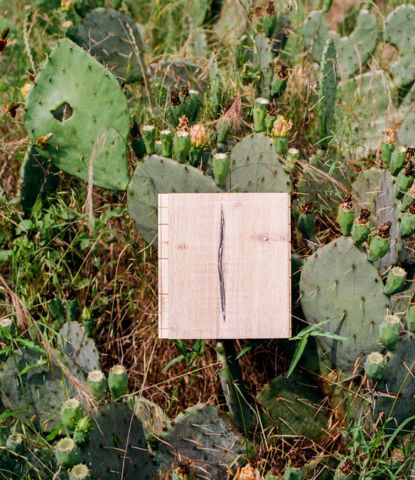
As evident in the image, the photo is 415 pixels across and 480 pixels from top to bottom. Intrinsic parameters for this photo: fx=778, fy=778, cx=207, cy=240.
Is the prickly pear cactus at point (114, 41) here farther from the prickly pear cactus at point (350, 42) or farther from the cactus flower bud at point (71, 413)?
the cactus flower bud at point (71, 413)

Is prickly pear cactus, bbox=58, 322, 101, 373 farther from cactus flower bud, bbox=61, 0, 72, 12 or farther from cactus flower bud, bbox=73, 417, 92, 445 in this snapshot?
cactus flower bud, bbox=61, 0, 72, 12

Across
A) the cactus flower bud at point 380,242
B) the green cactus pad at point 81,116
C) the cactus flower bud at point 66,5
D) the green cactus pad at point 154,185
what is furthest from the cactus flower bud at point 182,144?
the cactus flower bud at point 66,5

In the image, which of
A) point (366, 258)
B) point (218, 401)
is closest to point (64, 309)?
point (218, 401)

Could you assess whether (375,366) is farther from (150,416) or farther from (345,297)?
(150,416)

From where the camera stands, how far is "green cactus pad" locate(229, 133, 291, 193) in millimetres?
2043

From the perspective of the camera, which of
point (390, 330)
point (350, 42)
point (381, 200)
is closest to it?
point (390, 330)

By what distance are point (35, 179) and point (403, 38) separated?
1.54m

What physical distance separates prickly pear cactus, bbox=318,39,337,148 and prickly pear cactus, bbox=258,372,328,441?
89 centimetres

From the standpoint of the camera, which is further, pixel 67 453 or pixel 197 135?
pixel 197 135

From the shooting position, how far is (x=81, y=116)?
229 cm

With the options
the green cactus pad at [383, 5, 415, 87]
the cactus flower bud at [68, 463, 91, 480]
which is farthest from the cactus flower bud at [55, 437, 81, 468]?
the green cactus pad at [383, 5, 415, 87]

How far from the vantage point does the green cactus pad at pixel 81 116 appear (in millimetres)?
2238

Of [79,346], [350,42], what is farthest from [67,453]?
[350,42]

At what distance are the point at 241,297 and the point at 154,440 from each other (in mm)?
388
